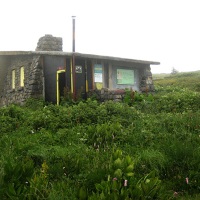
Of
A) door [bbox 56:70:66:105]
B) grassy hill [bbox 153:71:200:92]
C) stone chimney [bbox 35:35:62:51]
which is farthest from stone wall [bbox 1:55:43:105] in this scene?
grassy hill [bbox 153:71:200:92]

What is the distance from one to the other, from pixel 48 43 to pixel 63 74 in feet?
14.7

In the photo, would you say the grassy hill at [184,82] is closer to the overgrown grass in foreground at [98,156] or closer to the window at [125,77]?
the window at [125,77]

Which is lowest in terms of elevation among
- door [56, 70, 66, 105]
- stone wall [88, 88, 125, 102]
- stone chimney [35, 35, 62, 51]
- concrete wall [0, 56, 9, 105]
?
stone wall [88, 88, 125, 102]

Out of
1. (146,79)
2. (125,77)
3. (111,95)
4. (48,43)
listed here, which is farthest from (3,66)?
(146,79)

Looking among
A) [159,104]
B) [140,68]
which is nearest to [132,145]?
[159,104]

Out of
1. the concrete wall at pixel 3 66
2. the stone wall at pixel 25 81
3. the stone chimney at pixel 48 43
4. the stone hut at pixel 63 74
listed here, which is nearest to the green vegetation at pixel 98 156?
the stone hut at pixel 63 74

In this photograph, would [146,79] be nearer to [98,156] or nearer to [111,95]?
[111,95]

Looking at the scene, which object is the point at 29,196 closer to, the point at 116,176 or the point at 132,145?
the point at 116,176

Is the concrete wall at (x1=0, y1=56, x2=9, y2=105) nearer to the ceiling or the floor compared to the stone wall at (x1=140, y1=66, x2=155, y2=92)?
nearer to the ceiling

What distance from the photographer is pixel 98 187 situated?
3.17 metres

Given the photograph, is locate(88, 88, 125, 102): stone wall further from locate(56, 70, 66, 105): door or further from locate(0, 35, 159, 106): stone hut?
locate(56, 70, 66, 105): door

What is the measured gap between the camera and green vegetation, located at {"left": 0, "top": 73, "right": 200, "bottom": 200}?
10.9 feet

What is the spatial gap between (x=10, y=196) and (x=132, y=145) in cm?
344

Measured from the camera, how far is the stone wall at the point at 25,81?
1531 cm
